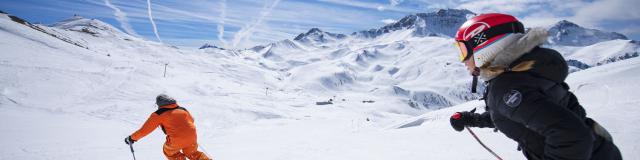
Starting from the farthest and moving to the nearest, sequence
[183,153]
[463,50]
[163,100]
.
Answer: [183,153] < [163,100] < [463,50]

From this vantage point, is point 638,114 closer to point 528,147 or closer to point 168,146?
point 528,147

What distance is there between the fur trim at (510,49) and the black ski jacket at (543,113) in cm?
5

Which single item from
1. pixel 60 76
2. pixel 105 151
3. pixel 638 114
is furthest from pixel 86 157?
pixel 60 76

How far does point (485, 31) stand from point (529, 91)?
0.70m

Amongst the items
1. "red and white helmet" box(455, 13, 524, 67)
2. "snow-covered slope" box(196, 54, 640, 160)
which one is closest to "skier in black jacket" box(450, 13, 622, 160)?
"red and white helmet" box(455, 13, 524, 67)

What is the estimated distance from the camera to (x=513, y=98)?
2.50 meters

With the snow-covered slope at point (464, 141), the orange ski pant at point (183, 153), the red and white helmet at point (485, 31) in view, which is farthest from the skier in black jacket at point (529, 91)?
the orange ski pant at point (183, 153)

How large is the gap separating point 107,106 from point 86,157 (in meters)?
29.7

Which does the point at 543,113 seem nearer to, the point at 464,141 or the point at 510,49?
the point at 510,49

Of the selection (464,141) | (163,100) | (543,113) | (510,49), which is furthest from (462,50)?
(464,141)

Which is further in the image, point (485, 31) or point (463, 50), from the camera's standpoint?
point (463, 50)

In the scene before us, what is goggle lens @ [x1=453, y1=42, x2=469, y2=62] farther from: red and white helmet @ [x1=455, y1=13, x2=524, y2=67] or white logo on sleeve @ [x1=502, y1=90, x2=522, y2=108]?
white logo on sleeve @ [x1=502, y1=90, x2=522, y2=108]

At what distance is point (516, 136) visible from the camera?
2807 mm

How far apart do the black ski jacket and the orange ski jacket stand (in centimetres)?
597
